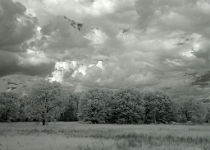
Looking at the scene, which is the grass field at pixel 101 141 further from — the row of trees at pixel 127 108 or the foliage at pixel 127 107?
the foliage at pixel 127 107

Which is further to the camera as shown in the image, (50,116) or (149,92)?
(149,92)

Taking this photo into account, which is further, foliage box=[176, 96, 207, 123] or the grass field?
foliage box=[176, 96, 207, 123]

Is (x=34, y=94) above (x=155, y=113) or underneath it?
above

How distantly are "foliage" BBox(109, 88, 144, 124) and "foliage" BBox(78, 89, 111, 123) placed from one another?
335cm

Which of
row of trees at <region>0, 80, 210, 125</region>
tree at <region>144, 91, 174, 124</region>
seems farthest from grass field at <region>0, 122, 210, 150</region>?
tree at <region>144, 91, 174, 124</region>

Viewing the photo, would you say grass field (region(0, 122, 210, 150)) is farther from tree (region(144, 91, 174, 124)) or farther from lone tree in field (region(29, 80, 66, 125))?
tree (region(144, 91, 174, 124))

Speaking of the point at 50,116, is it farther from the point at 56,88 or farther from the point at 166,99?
the point at 166,99

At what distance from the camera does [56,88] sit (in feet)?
182

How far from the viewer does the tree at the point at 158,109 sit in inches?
3371

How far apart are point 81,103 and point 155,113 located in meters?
30.3

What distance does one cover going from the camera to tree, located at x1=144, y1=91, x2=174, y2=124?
85.6 meters

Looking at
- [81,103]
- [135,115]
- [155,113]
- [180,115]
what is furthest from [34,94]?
[180,115]

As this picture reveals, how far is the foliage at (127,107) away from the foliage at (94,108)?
132 inches

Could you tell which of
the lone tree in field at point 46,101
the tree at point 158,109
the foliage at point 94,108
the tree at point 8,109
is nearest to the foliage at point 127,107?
the foliage at point 94,108
